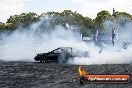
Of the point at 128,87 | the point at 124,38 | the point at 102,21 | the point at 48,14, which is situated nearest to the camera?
the point at 128,87

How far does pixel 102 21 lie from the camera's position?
4429 inches

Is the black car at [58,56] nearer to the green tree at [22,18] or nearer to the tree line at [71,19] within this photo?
the tree line at [71,19]

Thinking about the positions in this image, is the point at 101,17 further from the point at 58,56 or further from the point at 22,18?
the point at 58,56

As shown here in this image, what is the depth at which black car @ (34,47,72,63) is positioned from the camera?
99.7ft

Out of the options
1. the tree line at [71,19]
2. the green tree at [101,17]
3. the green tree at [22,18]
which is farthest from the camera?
the green tree at [22,18]

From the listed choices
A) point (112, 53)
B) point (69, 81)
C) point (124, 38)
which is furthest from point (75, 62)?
point (124, 38)

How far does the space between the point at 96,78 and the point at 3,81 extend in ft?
20.5

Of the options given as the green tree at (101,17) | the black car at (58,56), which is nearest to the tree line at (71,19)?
the green tree at (101,17)

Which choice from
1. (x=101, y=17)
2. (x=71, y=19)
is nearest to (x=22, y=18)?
(x=71, y=19)

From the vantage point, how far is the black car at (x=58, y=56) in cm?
3038

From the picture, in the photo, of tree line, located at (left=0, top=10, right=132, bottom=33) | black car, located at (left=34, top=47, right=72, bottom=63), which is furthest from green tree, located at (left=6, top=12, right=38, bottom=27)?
black car, located at (left=34, top=47, right=72, bottom=63)

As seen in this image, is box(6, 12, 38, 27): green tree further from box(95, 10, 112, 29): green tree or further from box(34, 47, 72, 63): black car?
box(34, 47, 72, 63): black car

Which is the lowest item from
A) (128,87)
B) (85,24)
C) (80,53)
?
(128,87)

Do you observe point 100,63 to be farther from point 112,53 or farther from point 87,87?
point 87,87
